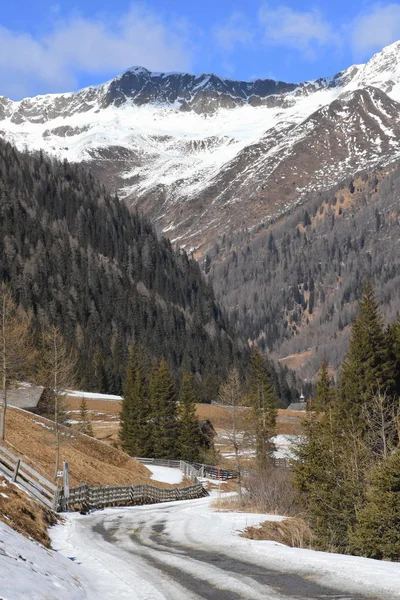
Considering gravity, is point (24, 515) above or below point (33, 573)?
below

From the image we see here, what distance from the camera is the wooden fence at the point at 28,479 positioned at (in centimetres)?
2519

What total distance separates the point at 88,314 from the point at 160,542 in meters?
161

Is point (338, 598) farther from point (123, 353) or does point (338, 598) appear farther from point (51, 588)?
point (123, 353)

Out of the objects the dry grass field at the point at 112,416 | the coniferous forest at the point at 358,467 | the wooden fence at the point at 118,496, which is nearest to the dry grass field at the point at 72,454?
the wooden fence at the point at 118,496

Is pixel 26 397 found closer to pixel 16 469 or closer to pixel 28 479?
pixel 28 479

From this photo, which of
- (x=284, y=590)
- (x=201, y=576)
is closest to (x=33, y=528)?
(x=201, y=576)

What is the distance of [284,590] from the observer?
1116cm

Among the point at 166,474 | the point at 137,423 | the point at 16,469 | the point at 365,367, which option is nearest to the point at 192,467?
the point at 166,474

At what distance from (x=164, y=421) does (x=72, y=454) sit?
2964 centimetres

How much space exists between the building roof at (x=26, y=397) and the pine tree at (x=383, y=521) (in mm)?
Result: 51199

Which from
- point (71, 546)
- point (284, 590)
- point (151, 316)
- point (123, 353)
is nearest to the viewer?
point (284, 590)

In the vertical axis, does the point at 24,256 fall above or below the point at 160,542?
above

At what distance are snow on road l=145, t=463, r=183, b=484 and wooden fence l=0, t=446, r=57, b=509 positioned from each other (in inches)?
1154

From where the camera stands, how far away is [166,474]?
200 feet
